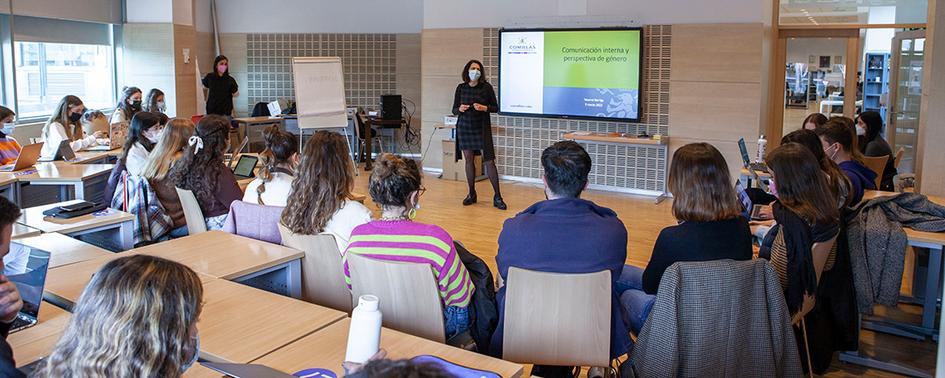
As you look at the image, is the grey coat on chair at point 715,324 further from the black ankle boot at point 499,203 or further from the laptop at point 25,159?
the black ankle boot at point 499,203

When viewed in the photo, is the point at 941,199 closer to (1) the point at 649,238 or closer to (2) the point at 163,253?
(1) the point at 649,238

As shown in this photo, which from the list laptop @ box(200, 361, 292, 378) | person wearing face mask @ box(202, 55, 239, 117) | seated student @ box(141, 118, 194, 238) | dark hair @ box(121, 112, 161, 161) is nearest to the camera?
Answer: laptop @ box(200, 361, 292, 378)

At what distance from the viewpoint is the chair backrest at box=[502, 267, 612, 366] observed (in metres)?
2.68

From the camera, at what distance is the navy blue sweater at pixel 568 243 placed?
2.85 m

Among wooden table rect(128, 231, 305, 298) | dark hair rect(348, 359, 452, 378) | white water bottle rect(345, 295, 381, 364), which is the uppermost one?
dark hair rect(348, 359, 452, 378)

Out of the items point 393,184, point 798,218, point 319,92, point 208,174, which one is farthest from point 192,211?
point 319,92

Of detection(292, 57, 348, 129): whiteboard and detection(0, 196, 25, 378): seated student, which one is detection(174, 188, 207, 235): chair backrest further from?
detection(292, 57, 348, 129): whiteboard

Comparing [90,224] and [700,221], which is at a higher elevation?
[700,221]

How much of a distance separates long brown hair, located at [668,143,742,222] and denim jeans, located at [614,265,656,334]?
370 millimetres

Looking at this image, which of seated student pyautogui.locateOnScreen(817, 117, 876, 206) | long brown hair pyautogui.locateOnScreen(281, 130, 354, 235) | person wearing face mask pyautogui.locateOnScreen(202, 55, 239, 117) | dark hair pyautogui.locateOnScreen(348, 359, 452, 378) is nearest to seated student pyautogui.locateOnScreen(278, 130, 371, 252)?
long brown hair pyautogui.locateOnScreen(281, 130, 354, 235)

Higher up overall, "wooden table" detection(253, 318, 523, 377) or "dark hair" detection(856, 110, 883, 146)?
"dark hair" detection(856, 110, 883, 146)

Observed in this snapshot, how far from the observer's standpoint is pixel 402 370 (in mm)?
957

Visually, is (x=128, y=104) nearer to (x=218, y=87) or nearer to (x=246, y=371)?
(x=218, y=87)

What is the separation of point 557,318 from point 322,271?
3.72ft
